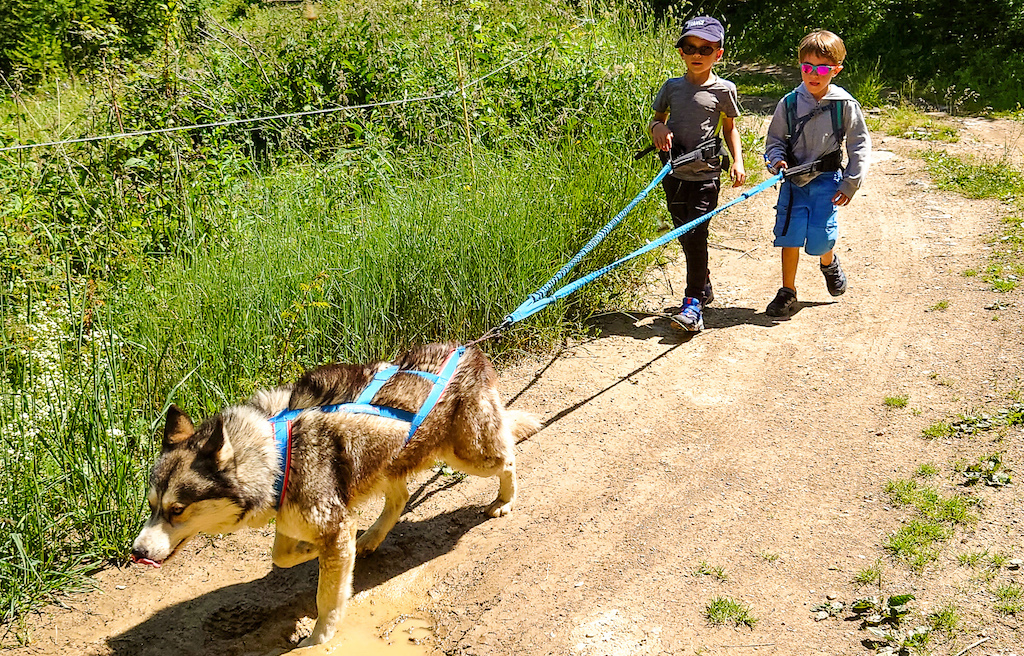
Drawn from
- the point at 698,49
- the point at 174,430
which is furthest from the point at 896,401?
the point at 174,430

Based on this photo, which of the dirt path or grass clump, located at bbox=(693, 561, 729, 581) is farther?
grass clump, located at bbox=(693, 561, 729, 581)

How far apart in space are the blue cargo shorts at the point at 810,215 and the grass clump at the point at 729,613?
10.7 ft

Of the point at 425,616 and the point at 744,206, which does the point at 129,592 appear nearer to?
the point at 425,616

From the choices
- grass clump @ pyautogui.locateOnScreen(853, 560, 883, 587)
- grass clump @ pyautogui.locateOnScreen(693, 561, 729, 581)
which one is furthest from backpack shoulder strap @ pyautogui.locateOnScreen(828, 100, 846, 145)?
grass clump @ pyautogui.locateOnScreen(693, 561, 729, 581)

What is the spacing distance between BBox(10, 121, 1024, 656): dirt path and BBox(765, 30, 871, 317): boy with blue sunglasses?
56 centimetres

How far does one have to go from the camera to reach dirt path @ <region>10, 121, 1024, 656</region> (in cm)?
354

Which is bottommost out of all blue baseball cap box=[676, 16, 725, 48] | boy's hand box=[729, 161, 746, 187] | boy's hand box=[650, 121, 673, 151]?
boy's hand box=[729, 161, 746, 187]

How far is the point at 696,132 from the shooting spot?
18.6 feet

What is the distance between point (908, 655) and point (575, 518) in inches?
63.4

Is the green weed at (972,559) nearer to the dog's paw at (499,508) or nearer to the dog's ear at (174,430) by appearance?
the dog's paw at (499,508)

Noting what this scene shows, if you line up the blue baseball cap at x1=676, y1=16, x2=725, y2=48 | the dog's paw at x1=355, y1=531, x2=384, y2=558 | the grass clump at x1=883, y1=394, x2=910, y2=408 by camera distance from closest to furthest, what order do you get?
the dog's paw at x1=355, y1=531, x2=384, y2=558
the grass clump at x1=883, y1=394, x2=910, y2=408
the blue baseball cap at x1=676, y1=16, x2=725, y2=48

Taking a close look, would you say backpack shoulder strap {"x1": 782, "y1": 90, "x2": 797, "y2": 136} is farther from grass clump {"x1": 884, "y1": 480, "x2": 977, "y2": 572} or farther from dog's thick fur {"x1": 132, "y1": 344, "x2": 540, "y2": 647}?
dog's thick fur {"x1": 132, "y1": 344, "x2": 540, "y2": 647}

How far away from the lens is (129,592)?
13.0 feet

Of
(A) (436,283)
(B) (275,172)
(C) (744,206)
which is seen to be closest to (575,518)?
(A) (436,283)
